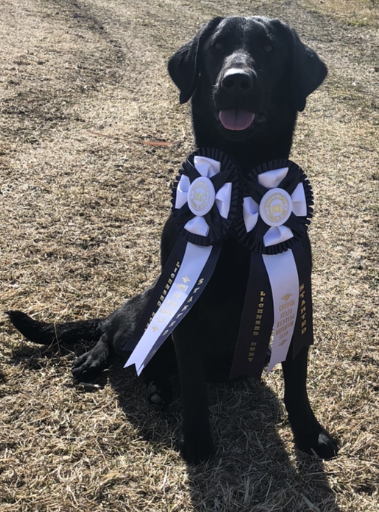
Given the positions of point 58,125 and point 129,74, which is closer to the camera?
point 58,125

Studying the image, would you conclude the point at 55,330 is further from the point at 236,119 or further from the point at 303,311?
the point at 236,119

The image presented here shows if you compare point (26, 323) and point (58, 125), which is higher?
point (26, 323)

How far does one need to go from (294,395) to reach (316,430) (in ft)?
0.65

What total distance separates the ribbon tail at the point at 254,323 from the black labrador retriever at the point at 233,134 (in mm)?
53

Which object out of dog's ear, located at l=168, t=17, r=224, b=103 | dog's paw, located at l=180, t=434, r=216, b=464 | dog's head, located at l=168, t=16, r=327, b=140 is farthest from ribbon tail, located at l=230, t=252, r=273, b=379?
dog's ear, located at l=168, t=17, r=224, b=103

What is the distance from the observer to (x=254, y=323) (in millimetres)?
1964

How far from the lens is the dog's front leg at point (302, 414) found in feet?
6.90

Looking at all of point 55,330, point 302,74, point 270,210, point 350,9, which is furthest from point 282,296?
point 350,9

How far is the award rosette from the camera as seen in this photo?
6.31ft

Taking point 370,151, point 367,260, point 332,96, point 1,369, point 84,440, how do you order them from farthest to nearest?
point 332,96 < point 370,151 < point 367,260 < point 1,369 < point 84,440

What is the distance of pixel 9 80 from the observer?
596 centimetres

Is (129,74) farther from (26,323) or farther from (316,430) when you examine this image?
(316,430)

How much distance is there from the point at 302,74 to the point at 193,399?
145 centimetres

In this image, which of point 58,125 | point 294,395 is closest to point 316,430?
point 294,395
